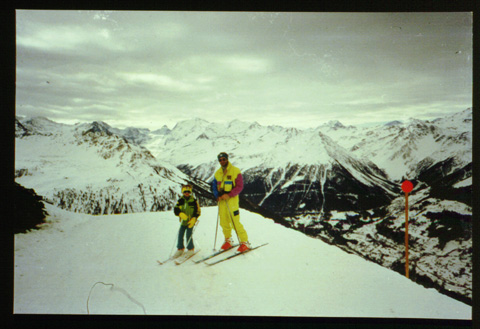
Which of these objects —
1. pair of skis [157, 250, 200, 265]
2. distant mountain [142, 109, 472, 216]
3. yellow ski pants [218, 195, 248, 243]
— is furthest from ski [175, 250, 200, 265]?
distant mountain [142, 109, 472, 216]

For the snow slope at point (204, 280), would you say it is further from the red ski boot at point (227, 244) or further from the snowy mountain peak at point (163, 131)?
the snowy mountain peak at point (163, 131)

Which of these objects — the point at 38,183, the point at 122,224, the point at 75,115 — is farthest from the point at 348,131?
the point at 38,183

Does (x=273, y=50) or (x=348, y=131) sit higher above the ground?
(x=273, y=50)

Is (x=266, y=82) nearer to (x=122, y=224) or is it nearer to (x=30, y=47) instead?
(x=122, y=224)

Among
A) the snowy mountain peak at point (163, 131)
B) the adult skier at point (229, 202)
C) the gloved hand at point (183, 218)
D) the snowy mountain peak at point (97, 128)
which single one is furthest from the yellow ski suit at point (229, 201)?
the snowy mountain peak at point (97, 128)

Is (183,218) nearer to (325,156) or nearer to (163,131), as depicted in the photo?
(163,131)

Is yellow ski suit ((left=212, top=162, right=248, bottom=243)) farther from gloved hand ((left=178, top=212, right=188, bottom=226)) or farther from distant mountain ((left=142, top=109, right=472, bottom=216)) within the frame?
gloved hand ((left=178, top=212, right=188, bottom=226))
